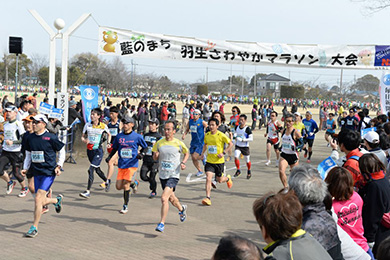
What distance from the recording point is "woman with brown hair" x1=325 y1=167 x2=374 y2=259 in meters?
3.98

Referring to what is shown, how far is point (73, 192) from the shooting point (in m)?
10.5

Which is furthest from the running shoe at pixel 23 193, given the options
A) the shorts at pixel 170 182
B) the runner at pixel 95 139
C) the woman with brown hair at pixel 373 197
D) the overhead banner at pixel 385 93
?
the overhead banner at pixel 385 93

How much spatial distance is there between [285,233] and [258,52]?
11.7m

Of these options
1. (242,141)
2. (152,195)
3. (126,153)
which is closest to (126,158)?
(126,153)

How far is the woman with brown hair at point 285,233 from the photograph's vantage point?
8.82ft

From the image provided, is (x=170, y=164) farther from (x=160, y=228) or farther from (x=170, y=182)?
(x=160, y=228)

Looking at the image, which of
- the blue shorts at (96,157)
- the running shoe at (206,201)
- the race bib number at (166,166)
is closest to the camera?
the race bib number at (166,166)

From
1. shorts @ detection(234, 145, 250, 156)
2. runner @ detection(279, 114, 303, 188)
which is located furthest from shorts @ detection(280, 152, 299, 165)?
shorts @ detection(234, 145, 250, 156)

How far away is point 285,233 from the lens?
8.97ft

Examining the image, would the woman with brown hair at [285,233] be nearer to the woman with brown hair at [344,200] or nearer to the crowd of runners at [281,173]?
the crowd of runners at [281,173]

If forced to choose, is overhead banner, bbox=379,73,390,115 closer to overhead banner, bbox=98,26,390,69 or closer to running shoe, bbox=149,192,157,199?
overhead banner, bbox=98,26,390,69

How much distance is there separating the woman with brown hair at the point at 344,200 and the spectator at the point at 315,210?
0.43 meters

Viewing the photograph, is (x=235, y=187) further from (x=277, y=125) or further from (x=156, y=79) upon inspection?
(x=156, y=79)

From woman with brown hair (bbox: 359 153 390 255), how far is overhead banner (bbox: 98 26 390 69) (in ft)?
31.3
